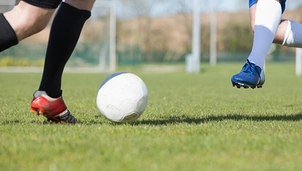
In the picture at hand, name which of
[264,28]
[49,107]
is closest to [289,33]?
[264,28]

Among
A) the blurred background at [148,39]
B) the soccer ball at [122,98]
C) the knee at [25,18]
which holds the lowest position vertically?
the blurred background at [148,39]

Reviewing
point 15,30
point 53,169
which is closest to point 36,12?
point 15,30

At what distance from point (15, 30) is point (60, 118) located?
29.1 inches

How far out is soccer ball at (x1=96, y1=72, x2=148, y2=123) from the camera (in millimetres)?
3570

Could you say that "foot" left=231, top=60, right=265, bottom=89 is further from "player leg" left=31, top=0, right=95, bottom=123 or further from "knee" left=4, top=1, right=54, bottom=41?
"knee" left=4, top=1, right=54, bottom=41

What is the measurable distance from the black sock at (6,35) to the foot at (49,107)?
49cm

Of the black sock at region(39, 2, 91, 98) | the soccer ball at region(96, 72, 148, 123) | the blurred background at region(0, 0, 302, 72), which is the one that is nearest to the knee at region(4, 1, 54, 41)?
the black sock at region(39, 2, 91, 98)

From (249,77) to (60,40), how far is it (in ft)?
3.78

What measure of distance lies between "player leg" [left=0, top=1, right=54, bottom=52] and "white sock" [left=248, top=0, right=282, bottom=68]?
1357mm

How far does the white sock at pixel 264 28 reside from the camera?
3.61 meters

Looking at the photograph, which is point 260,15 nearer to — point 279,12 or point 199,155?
point 279,12

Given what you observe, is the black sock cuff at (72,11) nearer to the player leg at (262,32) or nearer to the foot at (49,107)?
the foot at (49,107)

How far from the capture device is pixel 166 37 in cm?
5672

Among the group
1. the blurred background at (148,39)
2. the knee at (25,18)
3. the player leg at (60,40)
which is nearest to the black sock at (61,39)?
the player leg at (60,40)
